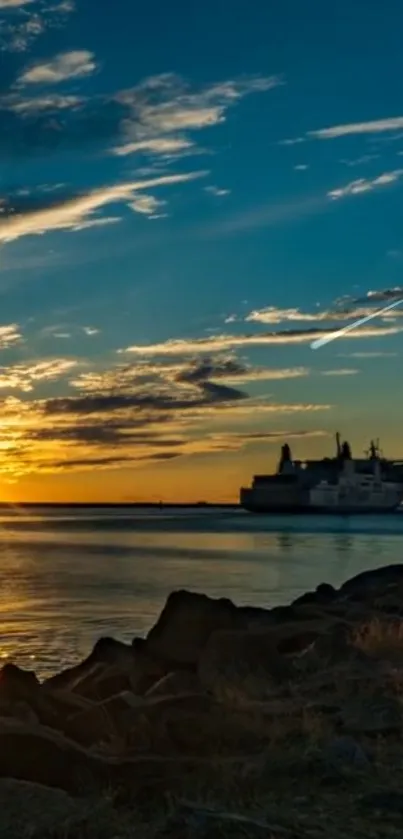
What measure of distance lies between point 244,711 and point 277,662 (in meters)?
2.26

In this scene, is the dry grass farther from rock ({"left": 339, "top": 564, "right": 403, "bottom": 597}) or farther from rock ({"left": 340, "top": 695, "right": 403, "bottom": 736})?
rock ({"left": 339, "top": 564, "right": 403, "bottom": 597})

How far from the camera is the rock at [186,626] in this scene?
42.6 feet

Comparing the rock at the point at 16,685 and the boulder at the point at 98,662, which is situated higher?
the rock at the point at 16,685

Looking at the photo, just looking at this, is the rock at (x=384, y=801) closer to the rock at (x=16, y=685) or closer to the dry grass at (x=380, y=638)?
the rock at (x=16, y=685)

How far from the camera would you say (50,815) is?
6953 mm

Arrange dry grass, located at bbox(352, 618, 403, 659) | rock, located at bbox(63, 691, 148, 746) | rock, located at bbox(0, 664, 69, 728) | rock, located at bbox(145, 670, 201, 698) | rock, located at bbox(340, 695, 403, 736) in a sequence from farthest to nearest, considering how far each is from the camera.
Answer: dry grass, located at bbox(352, 618, 403, 659) < rock, located at bbox(145, 670, 201, 698) < rock, located at bbox(0, 664, 69, 728) < rock, located at bbox(340, 695, 403, 736) < rock, located at bbox(63, 691, 148, 746)

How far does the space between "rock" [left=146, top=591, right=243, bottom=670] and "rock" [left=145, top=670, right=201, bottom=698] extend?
2.01 m

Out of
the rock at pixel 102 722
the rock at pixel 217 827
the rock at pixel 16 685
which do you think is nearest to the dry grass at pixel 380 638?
the rock at pixel 102 722

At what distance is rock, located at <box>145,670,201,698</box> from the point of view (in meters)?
10.2

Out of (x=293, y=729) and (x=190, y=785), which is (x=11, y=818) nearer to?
(x=190, y=785)

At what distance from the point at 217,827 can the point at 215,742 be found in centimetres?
228

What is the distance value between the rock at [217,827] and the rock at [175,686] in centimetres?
328

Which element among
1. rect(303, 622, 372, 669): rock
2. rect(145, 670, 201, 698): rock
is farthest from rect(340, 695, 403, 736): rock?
rect(145, 670, 201, 698): rock

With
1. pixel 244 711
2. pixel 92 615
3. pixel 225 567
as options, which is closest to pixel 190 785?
pixel 244 711
